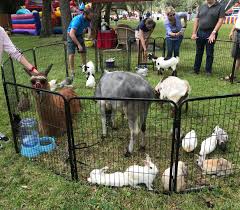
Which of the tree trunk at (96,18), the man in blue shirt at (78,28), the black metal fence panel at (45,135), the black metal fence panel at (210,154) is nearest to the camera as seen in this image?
the black metal fence panel at (210,154)

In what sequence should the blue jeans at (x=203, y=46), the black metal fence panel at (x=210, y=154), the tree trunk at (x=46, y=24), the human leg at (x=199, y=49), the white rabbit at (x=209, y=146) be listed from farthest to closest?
1. the tree trunk at (x=46, y=24)
2. the human leg at (x=199, y=49)
3. the blue jeans at (x=203, y=46)
4. the white rabbit at (x=209, y=146)
5. the black metal fence panel at (x=210, y=154)

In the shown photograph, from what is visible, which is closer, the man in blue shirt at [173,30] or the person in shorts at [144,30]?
the man in blue shirt at [173,30]

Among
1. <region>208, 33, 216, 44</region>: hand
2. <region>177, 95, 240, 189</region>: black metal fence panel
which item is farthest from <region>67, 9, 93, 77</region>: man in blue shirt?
<region>177, 95, 240, 189</region>: black metal fence panel

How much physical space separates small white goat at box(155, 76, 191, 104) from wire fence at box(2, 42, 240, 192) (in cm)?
44

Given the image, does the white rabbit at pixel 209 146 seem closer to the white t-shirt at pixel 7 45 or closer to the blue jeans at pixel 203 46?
the white t-shirt at pixel 7 45

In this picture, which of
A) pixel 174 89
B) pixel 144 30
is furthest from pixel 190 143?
pixel 144 30

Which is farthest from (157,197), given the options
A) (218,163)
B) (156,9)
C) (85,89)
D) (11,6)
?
(156,9)

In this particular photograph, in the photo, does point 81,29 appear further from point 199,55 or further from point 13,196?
point 13,196

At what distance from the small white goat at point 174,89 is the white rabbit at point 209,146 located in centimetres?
114

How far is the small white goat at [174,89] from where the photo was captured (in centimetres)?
562

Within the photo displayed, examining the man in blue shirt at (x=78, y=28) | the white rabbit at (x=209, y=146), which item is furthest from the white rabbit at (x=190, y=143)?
the man in blue shirt at (x=78, y=28)

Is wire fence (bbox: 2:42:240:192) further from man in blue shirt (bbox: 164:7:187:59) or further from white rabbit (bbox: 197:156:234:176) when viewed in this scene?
man in blue shirt (bbox: 164:7:187:59)

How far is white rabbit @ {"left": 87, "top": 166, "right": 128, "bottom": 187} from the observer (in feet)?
12.6

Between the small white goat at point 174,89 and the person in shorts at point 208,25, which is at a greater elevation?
the person in shorts at point 208,25
